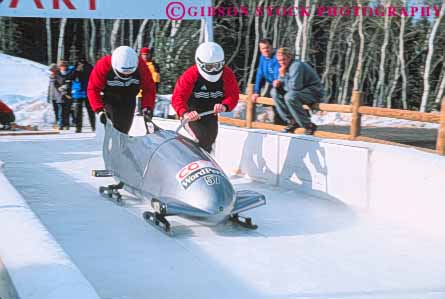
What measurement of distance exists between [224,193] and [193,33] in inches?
580

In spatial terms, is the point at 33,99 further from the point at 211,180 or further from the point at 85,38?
the point at 211,180

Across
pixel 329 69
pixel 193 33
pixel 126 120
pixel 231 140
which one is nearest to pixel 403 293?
pixel 126 120

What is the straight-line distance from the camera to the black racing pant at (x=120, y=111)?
5953 mm

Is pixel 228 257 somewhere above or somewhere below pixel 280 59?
below

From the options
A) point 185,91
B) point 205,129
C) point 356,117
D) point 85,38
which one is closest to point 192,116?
point 185,91

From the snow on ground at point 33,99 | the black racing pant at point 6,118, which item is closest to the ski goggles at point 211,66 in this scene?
the black racing pant at point 6,118

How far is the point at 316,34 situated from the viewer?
958 inches

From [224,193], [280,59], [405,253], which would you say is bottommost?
[405,253]

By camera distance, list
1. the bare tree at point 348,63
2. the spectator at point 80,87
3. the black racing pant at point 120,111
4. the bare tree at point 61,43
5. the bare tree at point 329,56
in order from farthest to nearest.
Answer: the bare tree at point 329,56, the bare tree at point 348,63, the bare tree at point 61,43, the spectator at point 80,87, the black racing pant at point 120,111

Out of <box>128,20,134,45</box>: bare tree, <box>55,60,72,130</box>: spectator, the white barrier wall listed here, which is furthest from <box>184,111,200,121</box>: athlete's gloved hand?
<box>128,20,134,45</box>: bare tree

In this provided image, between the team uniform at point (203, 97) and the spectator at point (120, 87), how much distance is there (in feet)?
0.96

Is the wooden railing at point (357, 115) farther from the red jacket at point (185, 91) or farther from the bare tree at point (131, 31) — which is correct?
the bare tree at point (131, 31)

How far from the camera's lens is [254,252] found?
398 cm

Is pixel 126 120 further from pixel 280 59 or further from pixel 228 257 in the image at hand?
pixel 228 257
